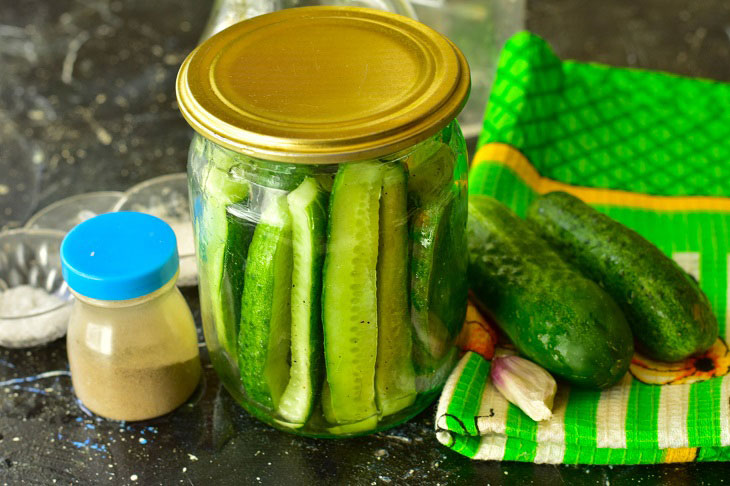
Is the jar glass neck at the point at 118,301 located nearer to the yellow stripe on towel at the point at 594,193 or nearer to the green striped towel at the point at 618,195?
the green striped towel at the point at 618,195

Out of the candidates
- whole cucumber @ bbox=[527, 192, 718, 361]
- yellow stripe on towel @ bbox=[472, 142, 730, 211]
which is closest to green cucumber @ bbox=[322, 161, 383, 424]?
whole cucumber @ bbox=[527, 192, 718, 361]

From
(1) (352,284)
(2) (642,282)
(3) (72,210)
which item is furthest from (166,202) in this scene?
(2) (642,282)

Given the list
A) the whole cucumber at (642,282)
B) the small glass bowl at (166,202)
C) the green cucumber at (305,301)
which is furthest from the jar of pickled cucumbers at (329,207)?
the small glass bowl at (166,202)

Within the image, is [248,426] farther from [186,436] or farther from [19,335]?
[19,335]

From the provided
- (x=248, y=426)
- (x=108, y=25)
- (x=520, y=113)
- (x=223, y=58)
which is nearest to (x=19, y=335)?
(x=248, y=426)

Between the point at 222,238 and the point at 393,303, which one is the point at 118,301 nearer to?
the point at 222,238

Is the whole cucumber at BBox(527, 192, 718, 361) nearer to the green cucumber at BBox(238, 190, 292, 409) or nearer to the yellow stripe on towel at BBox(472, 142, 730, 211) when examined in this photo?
the yellow stripe on towel at BBox(472, 142, 730, 211)
